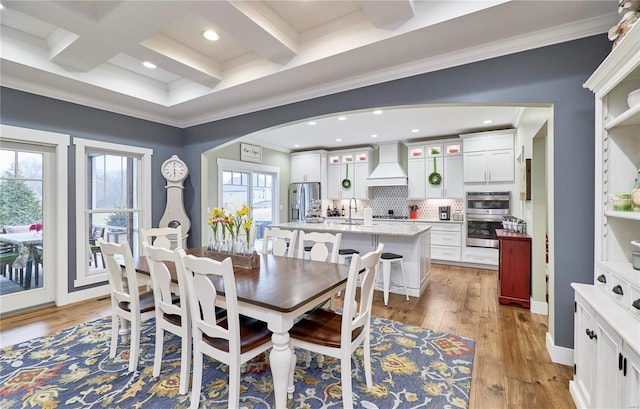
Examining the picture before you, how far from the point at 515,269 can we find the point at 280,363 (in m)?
3.23

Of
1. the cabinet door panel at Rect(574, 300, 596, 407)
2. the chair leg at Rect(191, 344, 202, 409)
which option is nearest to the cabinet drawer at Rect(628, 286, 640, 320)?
the cabinet door panel at Rect(574, 300, 596, 407)

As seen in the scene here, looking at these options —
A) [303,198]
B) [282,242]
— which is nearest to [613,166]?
[282,242]

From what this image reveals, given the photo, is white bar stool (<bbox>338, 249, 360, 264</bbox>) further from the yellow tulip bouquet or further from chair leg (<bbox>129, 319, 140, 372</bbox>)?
chair leg (<bbox>129, 319, 140, 372</bbox>)

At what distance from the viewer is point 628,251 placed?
1724 millimetres

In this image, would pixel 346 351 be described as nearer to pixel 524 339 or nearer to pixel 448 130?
pixel 524 339

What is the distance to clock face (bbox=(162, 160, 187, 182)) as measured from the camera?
4.36m

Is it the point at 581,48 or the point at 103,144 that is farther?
the point at 103,144

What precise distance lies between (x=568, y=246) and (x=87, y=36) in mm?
4305

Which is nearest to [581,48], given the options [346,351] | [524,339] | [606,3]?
[606,3]

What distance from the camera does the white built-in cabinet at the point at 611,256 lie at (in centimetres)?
135

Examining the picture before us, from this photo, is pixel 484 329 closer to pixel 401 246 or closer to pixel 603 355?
pixel 401 246

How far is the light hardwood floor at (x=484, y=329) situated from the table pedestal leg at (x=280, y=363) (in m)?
1.25

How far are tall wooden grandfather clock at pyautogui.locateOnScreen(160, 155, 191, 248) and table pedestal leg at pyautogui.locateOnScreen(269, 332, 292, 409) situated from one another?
338 centimetres

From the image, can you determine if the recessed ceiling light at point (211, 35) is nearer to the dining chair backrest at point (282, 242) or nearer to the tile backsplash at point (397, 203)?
the dining chair backrest at point (282, 242)
